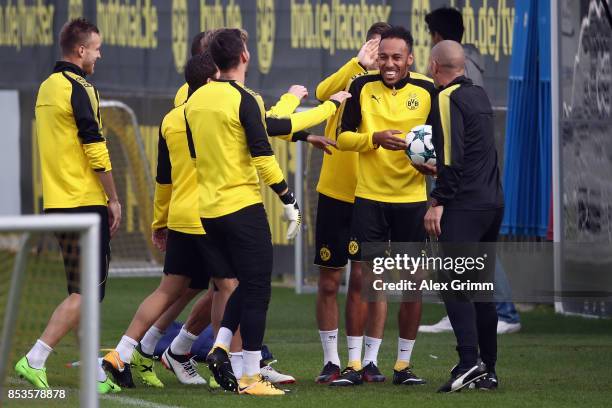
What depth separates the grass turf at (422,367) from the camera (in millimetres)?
7551

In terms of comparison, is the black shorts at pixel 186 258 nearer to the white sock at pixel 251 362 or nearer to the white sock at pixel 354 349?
the white sock at pixel 251 362

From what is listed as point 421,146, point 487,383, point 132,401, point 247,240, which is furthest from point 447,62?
point 132,401

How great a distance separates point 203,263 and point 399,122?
4.66 ft

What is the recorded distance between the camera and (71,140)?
8.07 m

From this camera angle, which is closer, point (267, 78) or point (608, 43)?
point (608, 43)

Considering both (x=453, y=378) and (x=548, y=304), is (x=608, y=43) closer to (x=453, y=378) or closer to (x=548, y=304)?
(x=548, y=304)

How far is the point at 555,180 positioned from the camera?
12.0m

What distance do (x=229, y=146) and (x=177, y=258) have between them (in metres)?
0.99

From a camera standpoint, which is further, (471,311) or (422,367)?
(422,367)

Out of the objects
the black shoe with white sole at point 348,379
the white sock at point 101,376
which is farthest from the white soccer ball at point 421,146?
the white sock at point 101,376

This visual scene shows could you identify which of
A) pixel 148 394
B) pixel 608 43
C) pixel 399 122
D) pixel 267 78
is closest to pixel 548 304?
pixel 608 43

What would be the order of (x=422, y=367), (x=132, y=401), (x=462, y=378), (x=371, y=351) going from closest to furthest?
(x=132, y=401), (x=462, y=378), (x=371, y=351), (x=422, y=367)

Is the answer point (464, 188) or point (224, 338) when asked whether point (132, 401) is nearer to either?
point (224, 338)

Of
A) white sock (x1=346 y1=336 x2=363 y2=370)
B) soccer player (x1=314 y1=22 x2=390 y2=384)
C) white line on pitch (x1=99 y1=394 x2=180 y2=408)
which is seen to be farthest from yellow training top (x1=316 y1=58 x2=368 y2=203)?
white line on pitch (x1=99 y1=394 x2=180 y2=408)
